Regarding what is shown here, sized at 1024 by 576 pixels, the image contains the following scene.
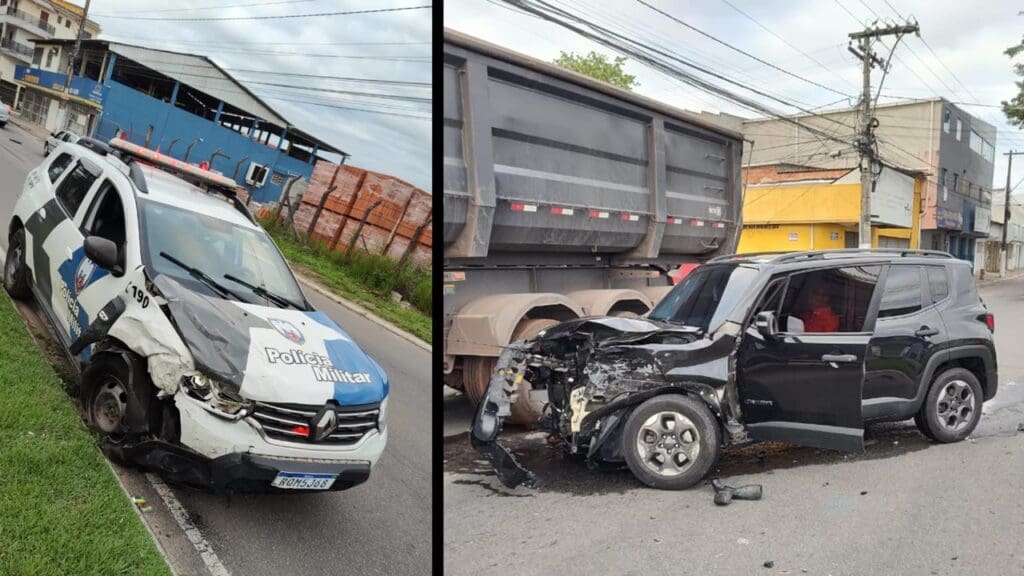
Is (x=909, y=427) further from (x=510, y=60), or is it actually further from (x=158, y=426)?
(x=158, y=426)

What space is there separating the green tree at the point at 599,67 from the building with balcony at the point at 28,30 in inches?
47.0

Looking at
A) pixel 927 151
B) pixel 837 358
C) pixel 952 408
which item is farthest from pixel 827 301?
pixel 927 151

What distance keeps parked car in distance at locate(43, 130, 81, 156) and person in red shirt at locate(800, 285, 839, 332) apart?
1.81 metres

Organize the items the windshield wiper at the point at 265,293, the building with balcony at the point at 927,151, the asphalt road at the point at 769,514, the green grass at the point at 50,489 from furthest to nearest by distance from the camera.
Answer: the building with balcony at the point at 927,151 → the asphalt road at the point at 769,514 → the windshield wiper at the point at 265,293 → the green grass at the point at 50,489

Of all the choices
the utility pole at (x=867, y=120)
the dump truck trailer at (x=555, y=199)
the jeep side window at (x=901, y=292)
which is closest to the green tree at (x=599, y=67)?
the dump truck trailer at (x=555, y=199)

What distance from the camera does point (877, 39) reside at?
2152mm

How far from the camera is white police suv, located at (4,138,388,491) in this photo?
1.32m

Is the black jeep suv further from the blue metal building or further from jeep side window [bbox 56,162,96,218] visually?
jeep side window [bbox 56,162,96,218]

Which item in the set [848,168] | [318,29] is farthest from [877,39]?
[318,29]

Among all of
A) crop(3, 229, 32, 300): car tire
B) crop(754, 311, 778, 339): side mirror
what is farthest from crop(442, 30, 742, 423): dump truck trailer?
crop(3, 229, 32, 300): car tire

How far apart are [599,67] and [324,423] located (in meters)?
1.32

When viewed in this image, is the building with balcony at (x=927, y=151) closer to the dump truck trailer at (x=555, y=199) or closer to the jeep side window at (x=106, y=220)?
the dump truck trailer at (x=555, y=199)

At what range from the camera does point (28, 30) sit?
1406 mm

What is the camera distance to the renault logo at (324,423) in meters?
1.40
